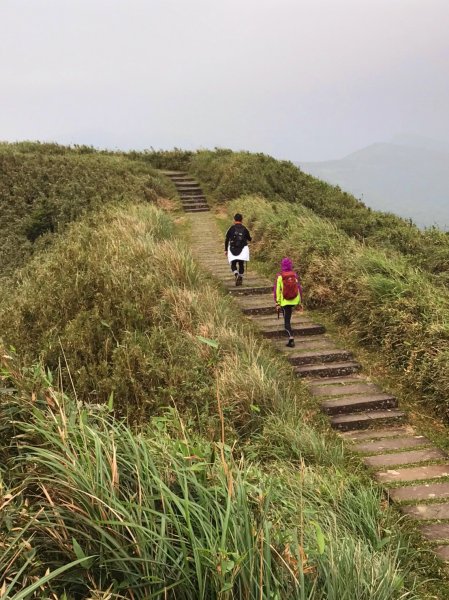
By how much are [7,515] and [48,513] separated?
210 mm

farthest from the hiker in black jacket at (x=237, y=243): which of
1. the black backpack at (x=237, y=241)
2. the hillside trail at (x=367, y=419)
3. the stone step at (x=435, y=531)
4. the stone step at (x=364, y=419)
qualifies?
the stone step at (x=435, y=531)

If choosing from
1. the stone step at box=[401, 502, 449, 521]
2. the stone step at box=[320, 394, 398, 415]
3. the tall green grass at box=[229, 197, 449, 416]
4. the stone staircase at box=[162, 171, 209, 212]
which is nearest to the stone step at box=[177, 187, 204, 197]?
the stone staircase at box=[162, 171, 209, 212]

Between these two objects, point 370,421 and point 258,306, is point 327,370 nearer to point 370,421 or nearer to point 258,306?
point 370,421

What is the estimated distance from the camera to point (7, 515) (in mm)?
2234

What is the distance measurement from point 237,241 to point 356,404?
5.18 metres

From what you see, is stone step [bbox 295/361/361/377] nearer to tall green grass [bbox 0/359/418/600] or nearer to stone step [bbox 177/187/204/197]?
tall green grass [bbox 0/359/418/600]

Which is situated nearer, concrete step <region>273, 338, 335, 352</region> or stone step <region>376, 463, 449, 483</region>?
stone step <region>376, 463, 449, 483</region>

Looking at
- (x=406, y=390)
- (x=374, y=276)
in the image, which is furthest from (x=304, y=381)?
(x=374, y=276)

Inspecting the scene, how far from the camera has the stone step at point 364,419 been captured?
Result: 606 centimetres

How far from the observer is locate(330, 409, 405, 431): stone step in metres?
6.06

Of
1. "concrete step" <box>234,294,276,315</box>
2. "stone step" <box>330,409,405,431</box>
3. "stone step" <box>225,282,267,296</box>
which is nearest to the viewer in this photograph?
"stone step" <box>330,409,405,431</box>

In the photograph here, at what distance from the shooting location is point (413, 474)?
5.07 m

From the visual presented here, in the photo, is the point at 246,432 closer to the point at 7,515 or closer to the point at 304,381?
the point at 304,381

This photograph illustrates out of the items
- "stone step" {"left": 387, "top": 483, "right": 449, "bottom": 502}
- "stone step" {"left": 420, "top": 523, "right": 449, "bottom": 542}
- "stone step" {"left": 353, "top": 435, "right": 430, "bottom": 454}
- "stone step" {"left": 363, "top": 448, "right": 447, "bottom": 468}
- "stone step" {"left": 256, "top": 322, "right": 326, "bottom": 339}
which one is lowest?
"stone step" {"left": 420, "top": 523, "right": 449, "bottom": 542}
